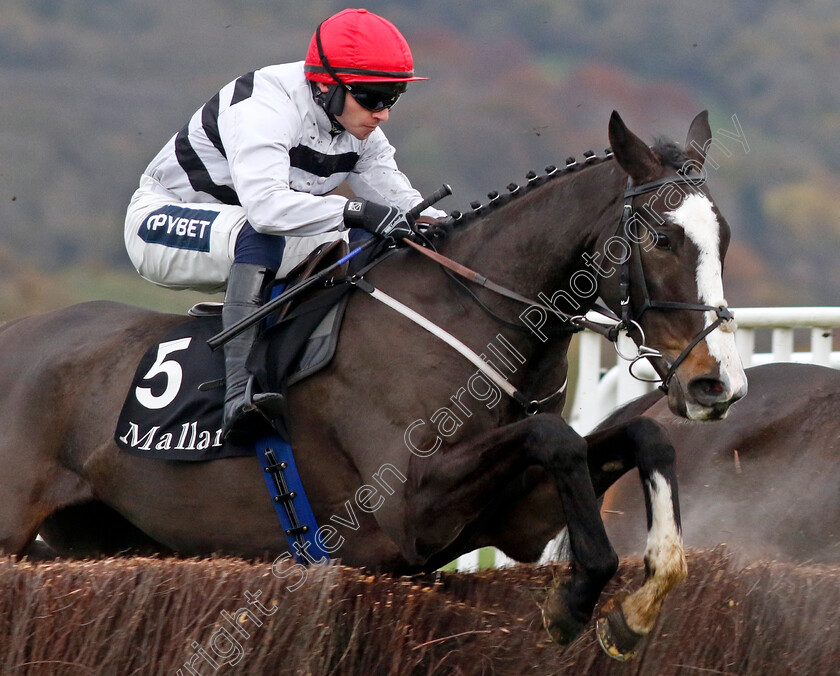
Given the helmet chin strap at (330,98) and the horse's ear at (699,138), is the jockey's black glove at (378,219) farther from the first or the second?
the horse's ear at (699,138)

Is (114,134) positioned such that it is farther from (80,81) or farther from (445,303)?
(445,303)

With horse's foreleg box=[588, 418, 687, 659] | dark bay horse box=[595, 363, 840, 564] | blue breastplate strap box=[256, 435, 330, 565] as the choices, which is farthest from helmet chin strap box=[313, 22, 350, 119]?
dark bay horse box=[595, 363, 840, 564]

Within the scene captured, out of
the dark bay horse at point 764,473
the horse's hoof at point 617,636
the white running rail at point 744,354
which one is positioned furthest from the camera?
the white running rail at point 744,354

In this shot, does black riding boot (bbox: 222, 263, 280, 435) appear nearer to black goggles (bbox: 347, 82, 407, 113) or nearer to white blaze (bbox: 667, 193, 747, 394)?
black goggles (bbox: 347, 82, 407, 113)

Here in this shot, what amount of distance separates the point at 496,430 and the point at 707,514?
1369mm

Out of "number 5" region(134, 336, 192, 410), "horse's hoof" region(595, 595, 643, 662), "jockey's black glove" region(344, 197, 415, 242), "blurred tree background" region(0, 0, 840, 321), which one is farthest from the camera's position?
"blurred tree background" region(0, 0, 840, 321)

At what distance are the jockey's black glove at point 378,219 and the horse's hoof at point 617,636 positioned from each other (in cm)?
133

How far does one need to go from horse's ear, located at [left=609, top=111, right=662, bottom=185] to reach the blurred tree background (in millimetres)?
Answer: 7280

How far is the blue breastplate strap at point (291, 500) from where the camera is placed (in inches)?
147

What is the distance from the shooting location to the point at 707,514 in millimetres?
4324

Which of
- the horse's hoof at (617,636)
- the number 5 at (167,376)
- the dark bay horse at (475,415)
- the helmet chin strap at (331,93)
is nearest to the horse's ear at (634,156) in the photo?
the dark bay horse at (475,415)

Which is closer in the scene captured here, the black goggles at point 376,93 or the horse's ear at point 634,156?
the horse's ear at point 634,156

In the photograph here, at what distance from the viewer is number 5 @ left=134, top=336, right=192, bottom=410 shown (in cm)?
396

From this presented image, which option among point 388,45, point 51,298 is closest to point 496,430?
point 388,45
